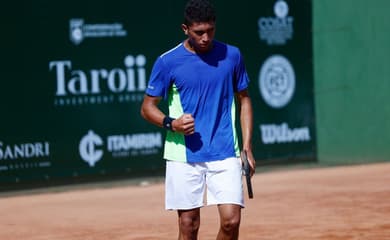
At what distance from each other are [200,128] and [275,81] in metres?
8.68

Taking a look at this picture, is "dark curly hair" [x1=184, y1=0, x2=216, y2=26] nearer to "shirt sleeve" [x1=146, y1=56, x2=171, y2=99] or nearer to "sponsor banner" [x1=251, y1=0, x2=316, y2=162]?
"shirt sleeve" [x1=146, y1=56, x2=171, y2=99]

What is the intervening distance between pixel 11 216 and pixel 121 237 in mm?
2125

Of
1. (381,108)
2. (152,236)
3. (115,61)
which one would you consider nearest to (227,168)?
(152,236)

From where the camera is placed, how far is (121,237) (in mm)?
10141

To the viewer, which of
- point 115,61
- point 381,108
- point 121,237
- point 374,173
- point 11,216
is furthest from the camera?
point 381,108

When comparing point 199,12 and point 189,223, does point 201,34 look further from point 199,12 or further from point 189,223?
point 189,223

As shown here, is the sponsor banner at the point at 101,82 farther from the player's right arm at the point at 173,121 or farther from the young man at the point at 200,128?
the young man at the point at 200,128

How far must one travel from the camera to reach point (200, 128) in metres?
7.27

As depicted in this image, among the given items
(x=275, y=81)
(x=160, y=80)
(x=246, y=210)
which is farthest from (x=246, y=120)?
(x=275, y=81)

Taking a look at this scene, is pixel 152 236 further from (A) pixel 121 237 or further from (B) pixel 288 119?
(B) pixel 288 119

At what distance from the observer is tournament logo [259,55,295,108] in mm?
15766

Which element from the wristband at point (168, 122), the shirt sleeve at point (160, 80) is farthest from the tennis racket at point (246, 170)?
the shirt sleeve at point (160, 80)

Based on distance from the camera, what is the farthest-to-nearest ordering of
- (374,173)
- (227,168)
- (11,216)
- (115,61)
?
(374,173), (115,61), (11,216), (227,168)

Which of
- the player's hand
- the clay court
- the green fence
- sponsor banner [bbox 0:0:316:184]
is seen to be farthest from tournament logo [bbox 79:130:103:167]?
the player's hand
